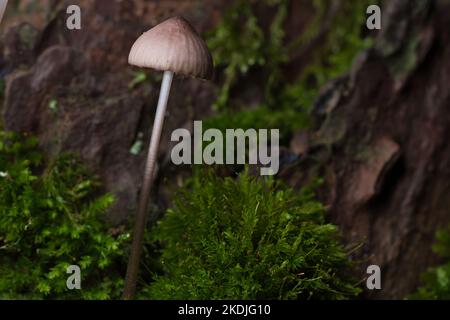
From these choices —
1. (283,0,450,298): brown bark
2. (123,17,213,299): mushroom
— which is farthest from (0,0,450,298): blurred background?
(123,17,213,299): mushroom

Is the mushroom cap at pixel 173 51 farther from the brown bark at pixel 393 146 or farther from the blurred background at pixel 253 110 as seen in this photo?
the brown bark at pixel 393 146

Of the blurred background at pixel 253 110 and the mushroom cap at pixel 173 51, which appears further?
the blurred background at pixel 253 110

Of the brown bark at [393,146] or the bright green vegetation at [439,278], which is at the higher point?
the brown bark at [393,146]

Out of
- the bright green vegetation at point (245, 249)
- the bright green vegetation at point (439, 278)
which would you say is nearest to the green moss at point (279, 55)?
the bright green vegetation at point (245, 249)

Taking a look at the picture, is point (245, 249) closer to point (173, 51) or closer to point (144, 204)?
point (144, 204)

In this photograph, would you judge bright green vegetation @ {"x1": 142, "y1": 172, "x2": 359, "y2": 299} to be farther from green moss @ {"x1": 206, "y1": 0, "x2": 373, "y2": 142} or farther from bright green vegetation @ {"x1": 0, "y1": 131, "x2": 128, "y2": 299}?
green moss @ {"x1": 206, "y1": 0, "x2": 373, "y2": 142}

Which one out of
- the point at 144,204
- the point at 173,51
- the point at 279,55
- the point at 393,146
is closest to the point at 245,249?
the point at 144,204
